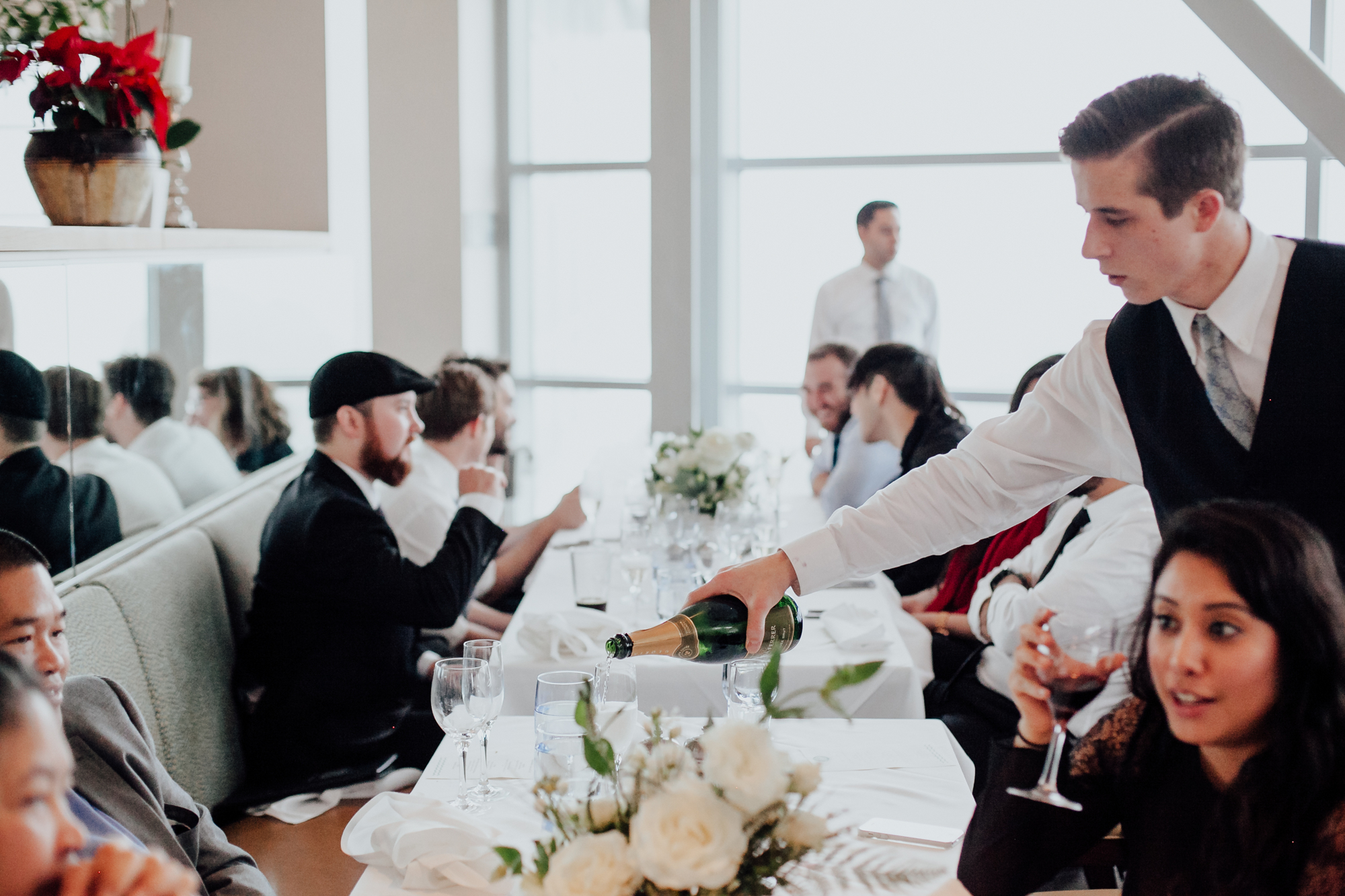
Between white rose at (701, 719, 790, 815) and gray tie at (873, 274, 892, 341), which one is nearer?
white rose at (701, 719, 790, 815)

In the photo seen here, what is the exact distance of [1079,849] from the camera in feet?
4.59

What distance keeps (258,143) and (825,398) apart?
2.15 meters

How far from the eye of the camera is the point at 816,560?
5.79 feet

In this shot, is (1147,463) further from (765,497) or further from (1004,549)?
(765,497)

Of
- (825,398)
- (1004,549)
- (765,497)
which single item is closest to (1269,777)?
(1004,549)

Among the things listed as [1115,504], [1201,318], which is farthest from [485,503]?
[1201,318]

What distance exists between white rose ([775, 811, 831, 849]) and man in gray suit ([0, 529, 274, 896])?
816mm

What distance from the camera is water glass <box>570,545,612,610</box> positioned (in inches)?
104

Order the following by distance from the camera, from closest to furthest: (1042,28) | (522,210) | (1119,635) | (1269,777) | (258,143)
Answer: (1269,777), (1119,635), (258,143), (1042,28), (522,210)

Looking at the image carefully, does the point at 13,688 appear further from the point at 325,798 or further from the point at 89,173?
the point at 89,173

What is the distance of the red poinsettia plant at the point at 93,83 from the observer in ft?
7.15

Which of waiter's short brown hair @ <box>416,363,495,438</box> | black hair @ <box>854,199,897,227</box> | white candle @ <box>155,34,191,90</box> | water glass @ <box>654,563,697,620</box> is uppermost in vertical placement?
white candle @ <box>155,34,191,90</box>

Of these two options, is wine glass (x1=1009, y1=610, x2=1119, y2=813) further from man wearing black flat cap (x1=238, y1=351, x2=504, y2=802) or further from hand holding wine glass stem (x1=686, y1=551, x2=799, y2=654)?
man wearing black flat cap (x1=238, y1=351, x2=504, y2=802)

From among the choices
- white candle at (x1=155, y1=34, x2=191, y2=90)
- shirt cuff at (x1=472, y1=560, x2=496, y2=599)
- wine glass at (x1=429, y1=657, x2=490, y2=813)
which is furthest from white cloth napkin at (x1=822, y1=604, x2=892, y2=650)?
white candle at (x1=155, y1=34, x2=191, y2=90)
